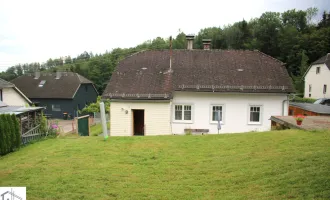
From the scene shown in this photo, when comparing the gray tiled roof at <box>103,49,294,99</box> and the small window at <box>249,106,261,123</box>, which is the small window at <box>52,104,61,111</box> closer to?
the gray tiled roof at <box>103,49,294,99</box>

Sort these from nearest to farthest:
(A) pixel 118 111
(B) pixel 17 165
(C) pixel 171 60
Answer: (B) pixel 17 165 < (A) pixel 118 111 < (C) pixel 171 60

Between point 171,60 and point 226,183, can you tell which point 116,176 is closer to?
point 226,183

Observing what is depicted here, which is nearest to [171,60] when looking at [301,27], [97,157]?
[97,157]

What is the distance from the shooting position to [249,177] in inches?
240

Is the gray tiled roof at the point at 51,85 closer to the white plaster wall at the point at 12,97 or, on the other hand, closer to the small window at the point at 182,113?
the white plaster wall at the point at 12,97

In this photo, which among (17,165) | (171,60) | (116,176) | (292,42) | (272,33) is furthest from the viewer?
(272,33)

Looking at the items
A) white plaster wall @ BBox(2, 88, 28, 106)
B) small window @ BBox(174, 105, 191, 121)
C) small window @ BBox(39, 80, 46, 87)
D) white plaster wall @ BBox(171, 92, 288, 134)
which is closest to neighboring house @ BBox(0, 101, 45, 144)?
white plaster wall @ BBox(171, 92, 288, 134)

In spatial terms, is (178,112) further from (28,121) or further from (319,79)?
(319,79)

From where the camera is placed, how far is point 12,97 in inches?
993

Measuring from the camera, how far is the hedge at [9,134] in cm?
1075

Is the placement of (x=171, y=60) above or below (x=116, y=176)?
above

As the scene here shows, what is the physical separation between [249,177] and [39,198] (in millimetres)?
4763

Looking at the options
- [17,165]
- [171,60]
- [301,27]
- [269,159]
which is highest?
[301,27]

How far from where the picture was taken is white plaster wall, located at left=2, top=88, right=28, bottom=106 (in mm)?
24422
